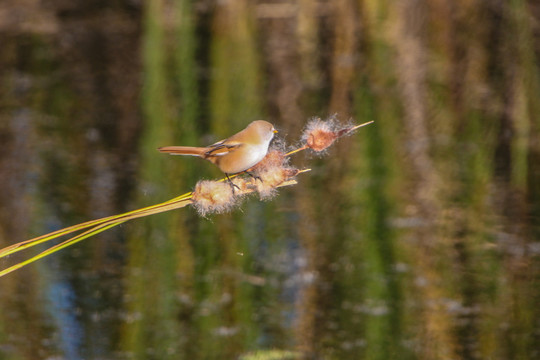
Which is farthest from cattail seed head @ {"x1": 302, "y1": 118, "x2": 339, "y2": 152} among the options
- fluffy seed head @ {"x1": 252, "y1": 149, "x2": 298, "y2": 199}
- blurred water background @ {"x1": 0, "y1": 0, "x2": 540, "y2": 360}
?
blurred water background @ {"x1": 0, "y1": 0, "x2": 540, "y2": 360}

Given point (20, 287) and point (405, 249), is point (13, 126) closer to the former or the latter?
Result: point (20, 287)

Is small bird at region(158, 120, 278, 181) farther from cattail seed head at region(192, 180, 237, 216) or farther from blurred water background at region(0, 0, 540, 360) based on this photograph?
blurred water background at region(0, 0, 540, 360)

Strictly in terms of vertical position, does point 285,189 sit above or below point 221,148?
above

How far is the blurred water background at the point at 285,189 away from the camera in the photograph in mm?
5066

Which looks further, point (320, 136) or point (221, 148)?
point (221, 148)

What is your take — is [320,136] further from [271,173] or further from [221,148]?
[221,148]

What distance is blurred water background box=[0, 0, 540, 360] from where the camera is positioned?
507 cm

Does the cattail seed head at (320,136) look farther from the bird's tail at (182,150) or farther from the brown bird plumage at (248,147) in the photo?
the bird's tail at (182,150)

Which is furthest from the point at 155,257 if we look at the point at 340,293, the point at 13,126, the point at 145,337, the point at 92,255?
the point at 13,126

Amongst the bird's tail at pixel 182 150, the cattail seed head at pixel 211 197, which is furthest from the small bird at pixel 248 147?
the cattail seed head at pixel 211 197

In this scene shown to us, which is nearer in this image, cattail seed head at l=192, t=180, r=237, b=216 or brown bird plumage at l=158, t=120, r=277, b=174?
cattail seed head at l=192, t=180, r=237, b=216

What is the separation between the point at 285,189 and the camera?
6750mm

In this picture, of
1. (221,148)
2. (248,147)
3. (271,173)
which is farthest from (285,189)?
(271,173)

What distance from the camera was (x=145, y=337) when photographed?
498 centimetres
